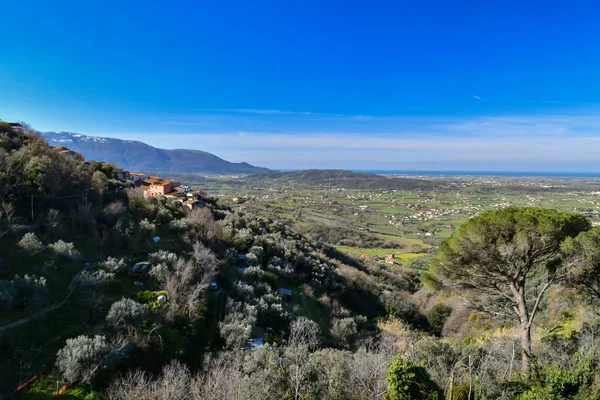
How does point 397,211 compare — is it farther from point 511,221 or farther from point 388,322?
point 511,221

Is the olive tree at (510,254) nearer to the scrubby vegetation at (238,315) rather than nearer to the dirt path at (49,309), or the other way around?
the scrubby vegetation at (238,315)

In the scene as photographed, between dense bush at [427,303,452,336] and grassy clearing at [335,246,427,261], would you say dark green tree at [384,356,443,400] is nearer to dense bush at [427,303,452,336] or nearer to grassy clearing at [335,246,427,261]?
dense bush at [427,303,452,336]

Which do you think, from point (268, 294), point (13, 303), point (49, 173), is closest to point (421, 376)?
point (268, 294)

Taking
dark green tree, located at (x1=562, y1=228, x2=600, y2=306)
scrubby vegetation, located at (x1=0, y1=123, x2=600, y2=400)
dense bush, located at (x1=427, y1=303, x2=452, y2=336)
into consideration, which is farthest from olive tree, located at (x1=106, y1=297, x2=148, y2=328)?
dense bush, located at (x1=427, y1=303, x2=452, y2=336)

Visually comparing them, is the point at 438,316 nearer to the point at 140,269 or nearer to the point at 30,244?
the point at 140,269

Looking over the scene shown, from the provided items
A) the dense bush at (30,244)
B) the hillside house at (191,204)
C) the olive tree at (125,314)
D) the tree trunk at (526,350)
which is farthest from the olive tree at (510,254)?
the hillside house at (191,204)

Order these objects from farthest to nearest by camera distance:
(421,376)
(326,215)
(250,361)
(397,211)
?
(397,211) < (326,215) < (250,361) < (421,376)
